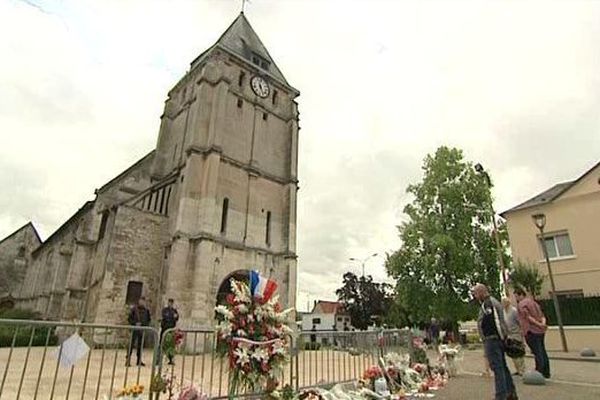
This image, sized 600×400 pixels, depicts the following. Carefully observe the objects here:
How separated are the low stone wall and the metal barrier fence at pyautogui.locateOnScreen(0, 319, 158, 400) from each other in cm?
1836

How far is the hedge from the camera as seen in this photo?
17.1 metres

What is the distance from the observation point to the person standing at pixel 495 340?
550 cm

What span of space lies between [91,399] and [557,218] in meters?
23.2

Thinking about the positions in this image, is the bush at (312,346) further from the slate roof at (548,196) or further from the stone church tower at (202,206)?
the slate roof at (548,196)

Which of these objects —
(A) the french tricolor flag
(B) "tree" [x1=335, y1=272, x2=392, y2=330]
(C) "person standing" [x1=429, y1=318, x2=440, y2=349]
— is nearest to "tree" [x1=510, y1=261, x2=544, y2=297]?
(C) "person standing" [x1=429, y1=318, x2=440, y2=349]

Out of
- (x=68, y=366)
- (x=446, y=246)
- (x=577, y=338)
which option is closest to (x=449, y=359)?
(x=68, y=366)

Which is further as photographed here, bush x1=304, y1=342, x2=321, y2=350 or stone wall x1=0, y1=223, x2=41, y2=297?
stone wall x1=0, y1=223, x2=41, y2=297

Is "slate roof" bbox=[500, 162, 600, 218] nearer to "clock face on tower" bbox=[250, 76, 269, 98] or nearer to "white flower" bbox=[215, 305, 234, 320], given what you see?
"clock face on tower" bbox=[250, 76, 269, 98]

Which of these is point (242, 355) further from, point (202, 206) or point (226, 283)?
point (226, 283)

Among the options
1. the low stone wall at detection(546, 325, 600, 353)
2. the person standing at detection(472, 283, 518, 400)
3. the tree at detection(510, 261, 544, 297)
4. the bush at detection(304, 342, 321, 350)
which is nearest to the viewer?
the person standing at detection(472, 283, 518, 400)

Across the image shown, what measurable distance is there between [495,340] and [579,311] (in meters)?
15.9

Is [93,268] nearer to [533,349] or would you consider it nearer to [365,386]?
[365,386]

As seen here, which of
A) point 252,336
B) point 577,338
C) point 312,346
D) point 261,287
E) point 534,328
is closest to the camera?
point 252,336

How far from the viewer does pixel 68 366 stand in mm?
4875
